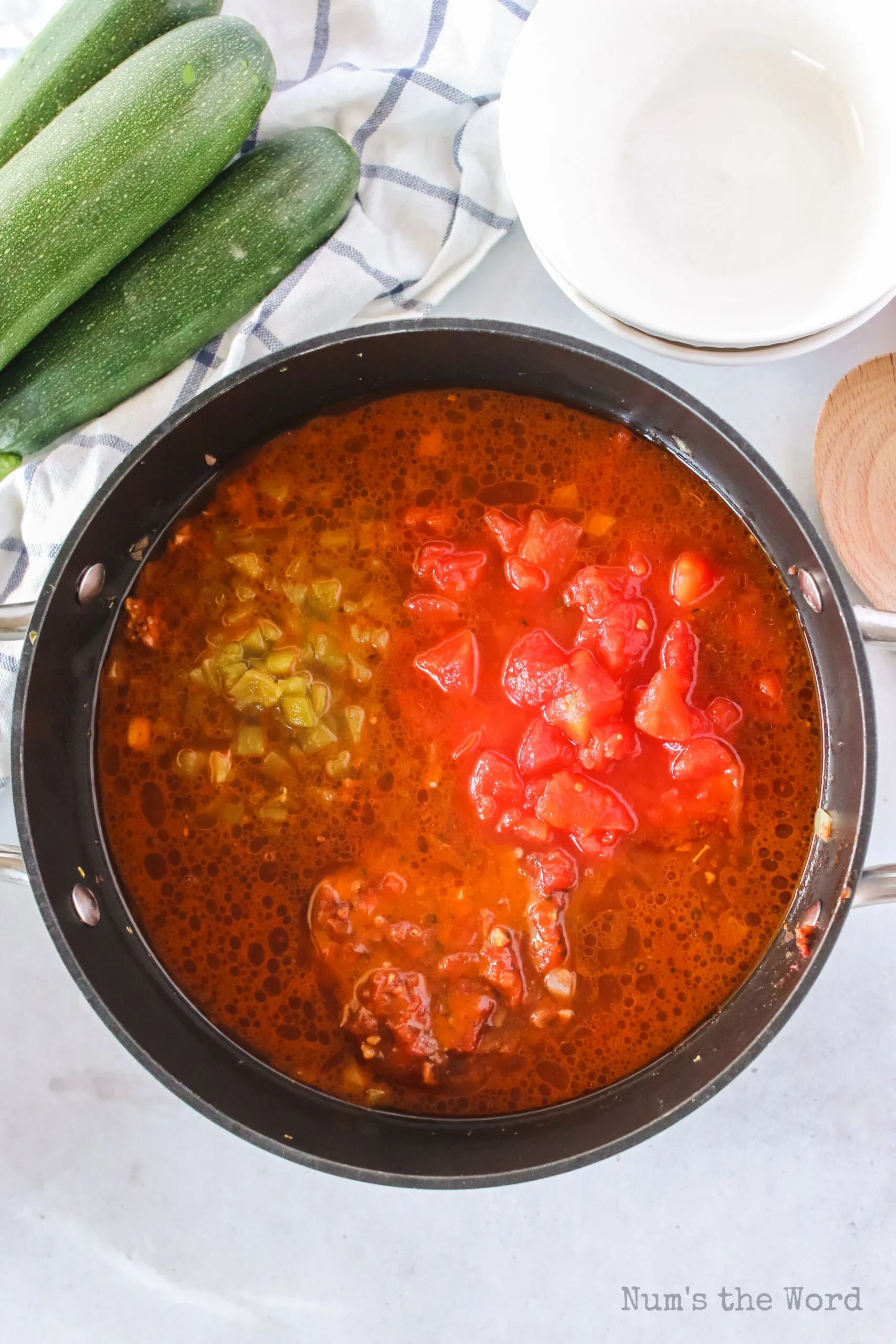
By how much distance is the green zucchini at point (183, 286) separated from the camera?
2271 millimetres

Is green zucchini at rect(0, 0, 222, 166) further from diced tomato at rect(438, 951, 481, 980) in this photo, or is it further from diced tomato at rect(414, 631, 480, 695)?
diced tomato at rect(438, 951, 481, 980)

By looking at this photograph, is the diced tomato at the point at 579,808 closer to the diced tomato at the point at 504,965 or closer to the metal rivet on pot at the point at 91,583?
the diced tomato at the point at 504,965

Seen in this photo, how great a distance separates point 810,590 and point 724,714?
309 millimetres

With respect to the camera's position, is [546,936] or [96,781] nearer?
[546,936]

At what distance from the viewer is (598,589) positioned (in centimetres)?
213

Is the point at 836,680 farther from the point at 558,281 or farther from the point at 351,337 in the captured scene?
the point at 351,337

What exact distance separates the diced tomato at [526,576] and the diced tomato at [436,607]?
0.13 m

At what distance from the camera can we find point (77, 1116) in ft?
8.00

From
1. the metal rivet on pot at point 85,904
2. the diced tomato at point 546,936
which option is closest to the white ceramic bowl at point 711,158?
the diced tomato at point 546,936

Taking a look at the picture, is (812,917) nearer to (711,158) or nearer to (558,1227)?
(558,1227)

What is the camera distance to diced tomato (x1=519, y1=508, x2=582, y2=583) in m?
2.16

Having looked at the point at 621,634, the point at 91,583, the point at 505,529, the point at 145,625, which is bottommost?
the point at 621,634

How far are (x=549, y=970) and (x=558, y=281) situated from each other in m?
1.49

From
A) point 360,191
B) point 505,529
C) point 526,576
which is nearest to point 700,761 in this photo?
point 526,576
